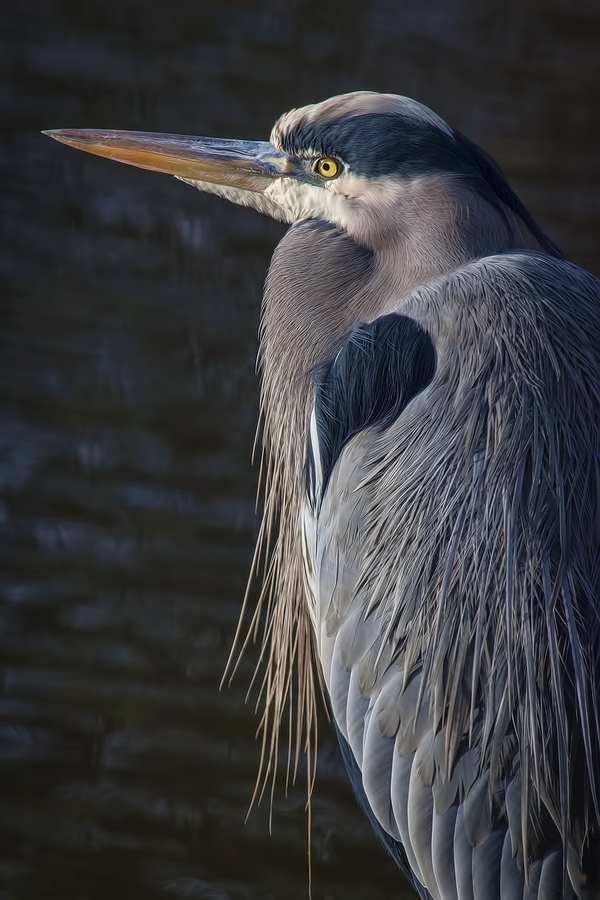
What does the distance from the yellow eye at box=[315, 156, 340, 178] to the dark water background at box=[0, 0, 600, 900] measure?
406 mm

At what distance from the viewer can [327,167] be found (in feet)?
2.65

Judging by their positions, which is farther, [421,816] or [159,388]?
[159,388]

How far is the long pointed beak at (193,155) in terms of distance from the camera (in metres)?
0.86

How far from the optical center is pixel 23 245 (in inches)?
46.2

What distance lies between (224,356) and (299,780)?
0.67 meters

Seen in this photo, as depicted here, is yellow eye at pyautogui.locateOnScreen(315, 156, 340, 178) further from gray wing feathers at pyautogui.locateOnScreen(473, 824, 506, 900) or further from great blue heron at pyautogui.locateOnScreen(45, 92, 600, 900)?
gray wing feathers at pyautogui.locateOnScreen(473, 824, 506, 900)

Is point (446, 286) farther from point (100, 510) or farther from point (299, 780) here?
point (299, 780)

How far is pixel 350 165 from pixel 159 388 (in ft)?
1.80

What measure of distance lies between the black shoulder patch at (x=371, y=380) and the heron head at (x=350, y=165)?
11cm

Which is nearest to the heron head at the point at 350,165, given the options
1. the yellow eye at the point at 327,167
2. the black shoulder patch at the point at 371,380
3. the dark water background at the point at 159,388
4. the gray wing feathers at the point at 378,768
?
the yellow eye at the point at 327,167

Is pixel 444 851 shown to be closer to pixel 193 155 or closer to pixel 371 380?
pixel 371 380

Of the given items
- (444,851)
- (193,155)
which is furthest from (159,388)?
(444,851)

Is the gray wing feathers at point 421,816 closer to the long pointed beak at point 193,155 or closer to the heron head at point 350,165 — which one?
the heron head at point 350,165

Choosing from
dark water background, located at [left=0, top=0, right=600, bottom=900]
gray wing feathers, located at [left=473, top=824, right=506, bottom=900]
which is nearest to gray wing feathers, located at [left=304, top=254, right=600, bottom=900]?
gray wing feathers, located at [left=473, top=824, right=506, bottom=900]
